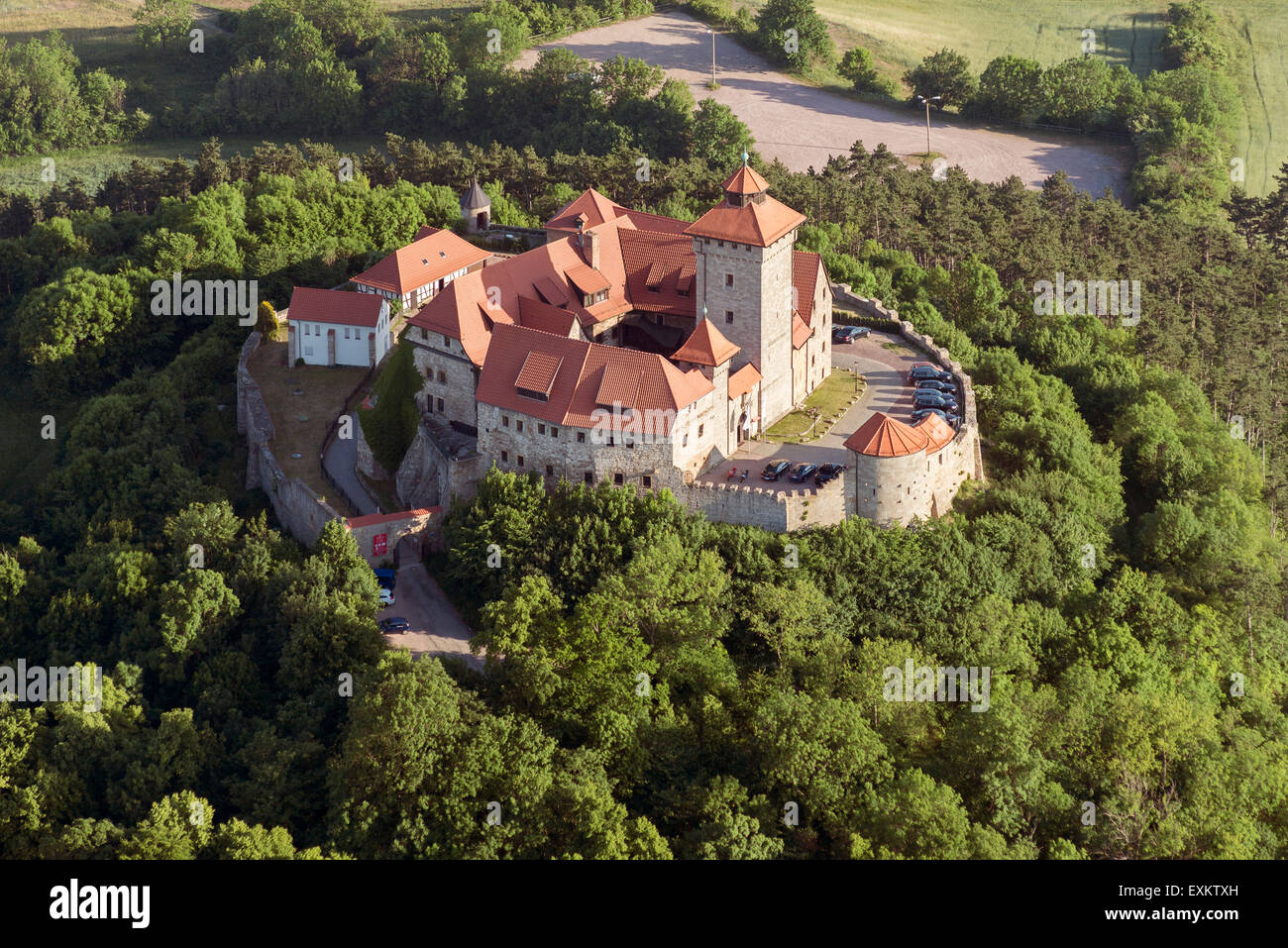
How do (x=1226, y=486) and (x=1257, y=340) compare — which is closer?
(x=1226, y=486)

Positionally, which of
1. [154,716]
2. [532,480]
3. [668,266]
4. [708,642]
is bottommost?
[154,716]

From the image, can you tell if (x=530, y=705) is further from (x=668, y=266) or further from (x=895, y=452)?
(x=668, y=266)

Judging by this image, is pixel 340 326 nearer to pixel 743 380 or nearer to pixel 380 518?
pixel 380 518

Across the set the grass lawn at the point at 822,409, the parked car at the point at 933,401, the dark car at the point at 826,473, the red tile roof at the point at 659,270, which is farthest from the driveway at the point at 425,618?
the parked car at the point at 933,401

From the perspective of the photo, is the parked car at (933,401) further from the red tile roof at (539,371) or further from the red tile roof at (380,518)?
the red tile roof at (380,518)

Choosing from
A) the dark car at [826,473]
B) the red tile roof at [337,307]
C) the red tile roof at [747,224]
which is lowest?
the dark car at [826,473]

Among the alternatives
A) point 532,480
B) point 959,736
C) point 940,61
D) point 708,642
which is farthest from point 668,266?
point 940,61
